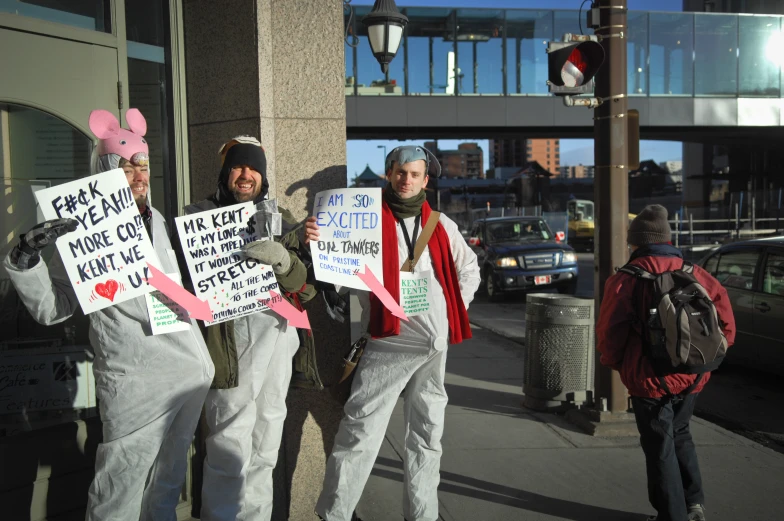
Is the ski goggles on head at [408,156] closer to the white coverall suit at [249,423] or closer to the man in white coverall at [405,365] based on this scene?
the man in white coverall at [405,365]

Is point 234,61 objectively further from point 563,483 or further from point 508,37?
point 508,37

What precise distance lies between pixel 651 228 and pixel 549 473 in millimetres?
2008

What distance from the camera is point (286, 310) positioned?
3.47 meters

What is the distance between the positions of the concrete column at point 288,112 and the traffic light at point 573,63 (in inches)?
101

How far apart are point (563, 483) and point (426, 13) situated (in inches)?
1041

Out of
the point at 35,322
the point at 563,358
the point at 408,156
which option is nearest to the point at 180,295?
the point at 35,322

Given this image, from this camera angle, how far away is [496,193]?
67312mm

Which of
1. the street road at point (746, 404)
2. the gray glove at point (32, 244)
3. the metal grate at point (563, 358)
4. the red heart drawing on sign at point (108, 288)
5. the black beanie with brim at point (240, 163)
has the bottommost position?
A: the street road at point (746, 404)

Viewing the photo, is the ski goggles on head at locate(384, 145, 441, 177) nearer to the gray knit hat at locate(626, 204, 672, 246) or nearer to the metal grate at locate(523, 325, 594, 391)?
the gray knit hat at locate(626, 204, 672, 246)

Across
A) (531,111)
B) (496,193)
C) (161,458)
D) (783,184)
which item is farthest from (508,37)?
(496,193)

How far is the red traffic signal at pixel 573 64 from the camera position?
6.09m

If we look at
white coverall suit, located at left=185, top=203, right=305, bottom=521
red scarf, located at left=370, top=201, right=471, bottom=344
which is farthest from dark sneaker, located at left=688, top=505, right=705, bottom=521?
white coverall suit, located at left=185, top=203, right=305, bottom=521

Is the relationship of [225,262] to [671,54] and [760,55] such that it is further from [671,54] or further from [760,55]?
[760,55]

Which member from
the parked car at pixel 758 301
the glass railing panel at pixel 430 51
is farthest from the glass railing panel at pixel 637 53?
the parked car at pixel 758 301
